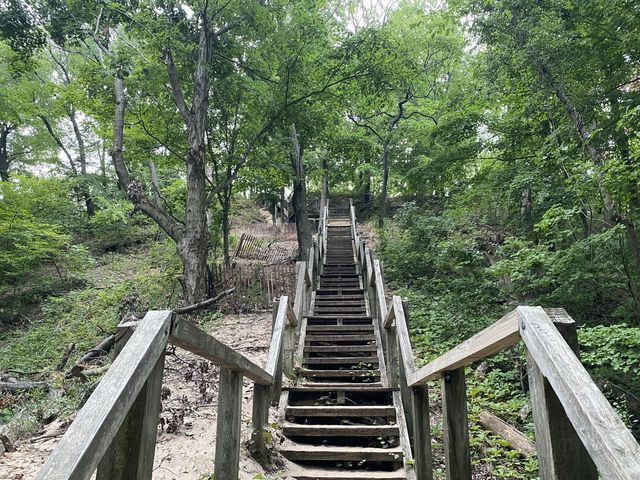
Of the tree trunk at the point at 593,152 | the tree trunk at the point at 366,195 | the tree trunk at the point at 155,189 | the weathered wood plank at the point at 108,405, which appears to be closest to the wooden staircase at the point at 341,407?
the weathered wood plank at the point at 108,405

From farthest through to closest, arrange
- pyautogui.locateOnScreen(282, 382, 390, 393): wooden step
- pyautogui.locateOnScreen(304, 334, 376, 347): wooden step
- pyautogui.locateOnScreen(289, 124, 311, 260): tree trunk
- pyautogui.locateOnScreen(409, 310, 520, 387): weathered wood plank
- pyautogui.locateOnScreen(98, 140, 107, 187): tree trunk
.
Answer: pyautogui.locateOnScreen(98, 140, 107, 187): tree trunk
pyautogui.locateOnScreen(289, 124, 311, 260): tree trunk
pyautogui.locateOnScreen(304, 334, 376, 347): wooden step
pyautogui.locateOnScreen(282, 382, 390, 393): wooden step
pyautogui.locateOnScreen(409, 310, 520, 387): weathered wood plank

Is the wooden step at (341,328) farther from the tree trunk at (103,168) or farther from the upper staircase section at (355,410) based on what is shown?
the tree trunk at (103,168)

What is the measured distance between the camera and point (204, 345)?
1.77 meters

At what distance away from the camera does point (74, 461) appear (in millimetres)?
930

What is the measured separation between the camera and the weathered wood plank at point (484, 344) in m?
1.54

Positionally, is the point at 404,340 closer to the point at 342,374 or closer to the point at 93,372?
the point at 342,374

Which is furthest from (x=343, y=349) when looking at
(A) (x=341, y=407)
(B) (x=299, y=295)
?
(A) (x=341, y=407)

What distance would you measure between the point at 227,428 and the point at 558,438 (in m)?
1.72

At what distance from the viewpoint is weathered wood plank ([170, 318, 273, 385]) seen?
5.13 ft

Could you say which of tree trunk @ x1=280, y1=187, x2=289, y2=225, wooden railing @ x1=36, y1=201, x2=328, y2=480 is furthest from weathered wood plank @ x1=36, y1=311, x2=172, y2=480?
tree trunk @ x1=280, y1=187, x2=289, y2=225

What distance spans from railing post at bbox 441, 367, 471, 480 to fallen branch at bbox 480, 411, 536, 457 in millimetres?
2165

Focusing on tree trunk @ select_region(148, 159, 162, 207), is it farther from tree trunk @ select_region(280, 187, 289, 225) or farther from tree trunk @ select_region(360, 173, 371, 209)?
tree trunk @ select_region(360, 173, 371, 209)

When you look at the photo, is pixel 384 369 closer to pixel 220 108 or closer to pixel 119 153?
pixel 119 153

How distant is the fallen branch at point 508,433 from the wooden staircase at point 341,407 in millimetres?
1098
